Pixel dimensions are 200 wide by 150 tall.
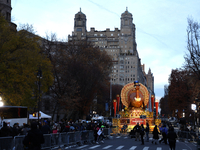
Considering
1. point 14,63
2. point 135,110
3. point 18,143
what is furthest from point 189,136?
point 18,143

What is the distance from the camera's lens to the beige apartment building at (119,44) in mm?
170000

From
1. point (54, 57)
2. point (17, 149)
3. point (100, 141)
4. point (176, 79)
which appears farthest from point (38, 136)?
point (176, 79)

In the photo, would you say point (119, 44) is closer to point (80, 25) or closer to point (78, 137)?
point (80, 25)

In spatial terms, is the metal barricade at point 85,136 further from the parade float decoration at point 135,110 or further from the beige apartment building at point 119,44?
the beige apartment building at point 119,44

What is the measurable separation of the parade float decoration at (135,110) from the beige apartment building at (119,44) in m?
114

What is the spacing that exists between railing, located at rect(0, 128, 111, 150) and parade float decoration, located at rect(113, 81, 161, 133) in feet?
49.8

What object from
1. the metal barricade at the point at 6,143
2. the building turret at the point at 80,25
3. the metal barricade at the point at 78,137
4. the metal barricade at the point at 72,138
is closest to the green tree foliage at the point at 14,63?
the metal barricade at the point at 78,137

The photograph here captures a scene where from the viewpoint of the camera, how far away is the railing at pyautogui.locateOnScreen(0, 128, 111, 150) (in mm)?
13883

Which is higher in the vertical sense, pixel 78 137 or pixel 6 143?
pixel 6 143

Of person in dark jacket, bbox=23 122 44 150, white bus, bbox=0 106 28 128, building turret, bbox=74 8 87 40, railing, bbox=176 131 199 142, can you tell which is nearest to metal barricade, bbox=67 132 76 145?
white bus, bbox=0 106 28 128

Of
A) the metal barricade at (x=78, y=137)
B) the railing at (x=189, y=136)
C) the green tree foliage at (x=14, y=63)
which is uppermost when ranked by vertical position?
the green tree foliage at (x=14, y=63)

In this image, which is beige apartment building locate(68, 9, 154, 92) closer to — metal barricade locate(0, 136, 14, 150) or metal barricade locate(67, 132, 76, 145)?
metal barricade locate(67, 132, 76, 145)

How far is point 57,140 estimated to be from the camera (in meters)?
20.5

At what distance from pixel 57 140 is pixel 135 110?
87.7 ft
